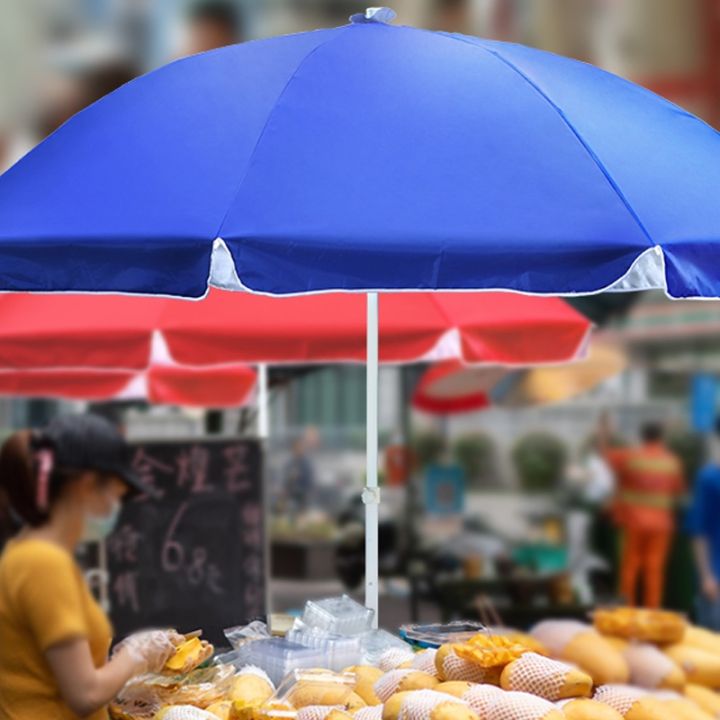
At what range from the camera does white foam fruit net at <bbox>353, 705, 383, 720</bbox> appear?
354 cm

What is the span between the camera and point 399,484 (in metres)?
14.6

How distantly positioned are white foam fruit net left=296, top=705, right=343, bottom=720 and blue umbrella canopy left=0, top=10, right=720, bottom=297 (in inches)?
44.1

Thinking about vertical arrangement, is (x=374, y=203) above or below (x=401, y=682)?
above

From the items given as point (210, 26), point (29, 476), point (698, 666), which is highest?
point (210, 26)

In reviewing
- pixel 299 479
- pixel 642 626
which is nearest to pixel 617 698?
pixel 642 626

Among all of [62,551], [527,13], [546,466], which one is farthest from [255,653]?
[546,466]

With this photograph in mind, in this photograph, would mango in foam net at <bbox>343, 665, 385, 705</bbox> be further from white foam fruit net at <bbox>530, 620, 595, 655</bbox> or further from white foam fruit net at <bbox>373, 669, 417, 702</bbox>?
white foam fruit net at <bbox>530, 620, 595, 655</bbox>

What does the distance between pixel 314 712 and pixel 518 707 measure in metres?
0.56

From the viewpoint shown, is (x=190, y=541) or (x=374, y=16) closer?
(x=374, y=16)

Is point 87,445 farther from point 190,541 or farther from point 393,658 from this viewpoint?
point 190,541

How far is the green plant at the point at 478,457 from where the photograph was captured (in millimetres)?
31391

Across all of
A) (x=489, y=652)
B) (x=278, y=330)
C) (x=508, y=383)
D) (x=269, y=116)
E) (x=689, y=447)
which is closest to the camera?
(x=489, y=652)

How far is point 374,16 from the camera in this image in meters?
4.49

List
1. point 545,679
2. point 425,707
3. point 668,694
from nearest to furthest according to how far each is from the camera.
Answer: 1. point 425,707
2. point 545,679
3. point 668,694
